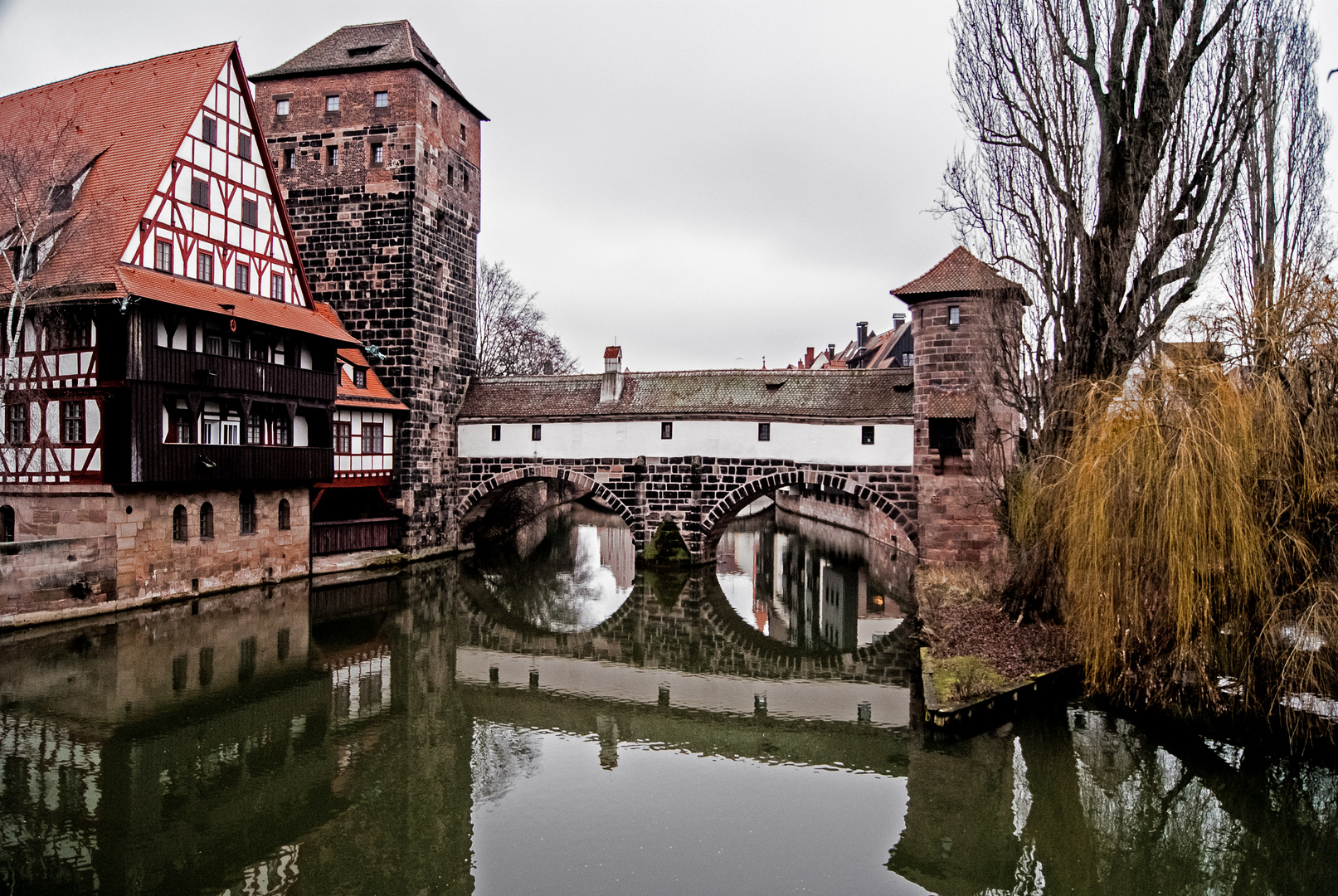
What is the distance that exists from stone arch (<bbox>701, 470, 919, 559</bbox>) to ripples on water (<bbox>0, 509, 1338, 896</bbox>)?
5066 mm

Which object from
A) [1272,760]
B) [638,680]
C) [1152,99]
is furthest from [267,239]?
[1272,760]

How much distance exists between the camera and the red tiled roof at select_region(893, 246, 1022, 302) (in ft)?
60.4

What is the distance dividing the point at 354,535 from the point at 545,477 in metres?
4.63

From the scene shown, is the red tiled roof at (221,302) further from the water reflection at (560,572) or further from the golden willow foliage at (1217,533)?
the golden willow foliage at (1217,533)

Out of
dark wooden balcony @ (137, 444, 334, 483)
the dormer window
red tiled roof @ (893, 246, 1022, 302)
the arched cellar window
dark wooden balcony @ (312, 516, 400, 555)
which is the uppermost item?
the dormer window

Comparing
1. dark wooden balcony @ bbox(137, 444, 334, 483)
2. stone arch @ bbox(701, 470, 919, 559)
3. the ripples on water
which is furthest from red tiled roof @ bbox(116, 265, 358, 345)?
stone arch @ bbox(701, 470, 919, 559)

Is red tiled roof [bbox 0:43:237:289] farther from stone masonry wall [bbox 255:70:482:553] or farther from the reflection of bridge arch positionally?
the reflection of bridge arch

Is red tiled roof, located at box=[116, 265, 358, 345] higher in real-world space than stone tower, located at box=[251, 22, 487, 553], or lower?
lower

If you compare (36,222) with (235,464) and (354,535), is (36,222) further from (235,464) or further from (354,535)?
(354,535)

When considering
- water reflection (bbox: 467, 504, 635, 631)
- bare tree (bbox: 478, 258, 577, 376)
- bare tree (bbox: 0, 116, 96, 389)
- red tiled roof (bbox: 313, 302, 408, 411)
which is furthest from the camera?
bare tree (bbox: 478, 258, 577, 376)

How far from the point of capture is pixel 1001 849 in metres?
7.32

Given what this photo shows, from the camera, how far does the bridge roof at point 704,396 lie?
66.1 ft

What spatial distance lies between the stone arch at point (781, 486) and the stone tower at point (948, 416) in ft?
1.84

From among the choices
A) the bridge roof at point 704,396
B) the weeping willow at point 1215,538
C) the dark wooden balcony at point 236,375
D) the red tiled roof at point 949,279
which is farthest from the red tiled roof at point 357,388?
the weeping willow at point 1215,538
